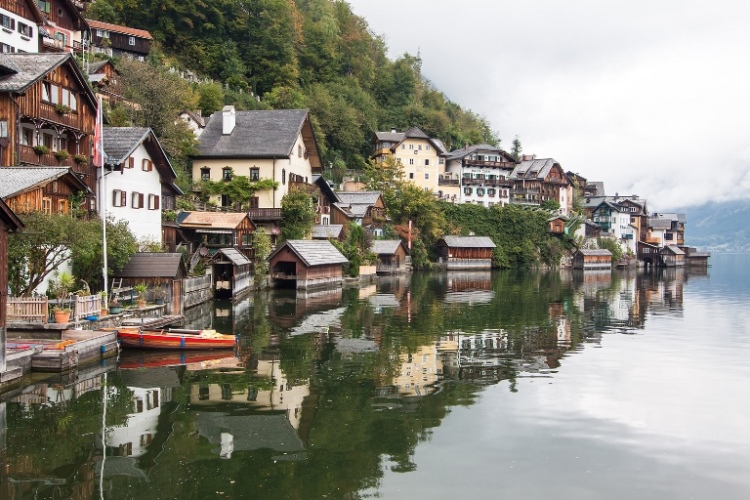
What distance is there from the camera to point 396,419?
2061 cm

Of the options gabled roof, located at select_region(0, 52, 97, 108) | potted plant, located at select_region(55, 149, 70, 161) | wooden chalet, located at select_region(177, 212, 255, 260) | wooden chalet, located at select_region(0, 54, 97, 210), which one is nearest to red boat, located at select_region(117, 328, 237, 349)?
wooden chalet, located at select_region(0, 54, 97, 210)

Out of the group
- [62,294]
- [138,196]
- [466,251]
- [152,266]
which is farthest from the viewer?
[466,251]

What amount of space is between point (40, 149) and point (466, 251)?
71.5 m

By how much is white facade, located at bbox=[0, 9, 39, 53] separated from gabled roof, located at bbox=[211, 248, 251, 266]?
21823 mm

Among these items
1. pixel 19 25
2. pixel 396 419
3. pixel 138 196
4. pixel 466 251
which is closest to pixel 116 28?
pixel 19 25

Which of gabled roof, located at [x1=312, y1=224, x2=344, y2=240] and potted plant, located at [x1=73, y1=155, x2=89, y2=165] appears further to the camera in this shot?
gabled roof, located at [x1=312, y1=224, x2=344, y2=240]

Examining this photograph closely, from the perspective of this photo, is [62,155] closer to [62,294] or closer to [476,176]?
[62,294]

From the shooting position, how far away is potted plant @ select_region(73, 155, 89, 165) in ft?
130

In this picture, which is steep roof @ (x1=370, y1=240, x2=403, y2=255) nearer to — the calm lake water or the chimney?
the chimney

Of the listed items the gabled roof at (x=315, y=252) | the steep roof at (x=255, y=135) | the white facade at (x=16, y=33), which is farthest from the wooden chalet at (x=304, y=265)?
the white facade at (x=16, y=33)

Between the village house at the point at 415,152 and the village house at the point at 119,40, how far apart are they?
38418mm

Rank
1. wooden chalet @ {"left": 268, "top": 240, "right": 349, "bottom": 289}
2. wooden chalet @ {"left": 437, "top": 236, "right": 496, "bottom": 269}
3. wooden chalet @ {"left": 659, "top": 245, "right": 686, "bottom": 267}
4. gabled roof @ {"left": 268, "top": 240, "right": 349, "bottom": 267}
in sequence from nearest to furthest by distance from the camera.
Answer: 1. wooden chalet @ {"left": 268, "top": 240, "right": 349, "bottom": 289}
2. gabled roof @ {"left": 268, "top": 240, "right": 349, "bottom": 267}
3. wooden chalet @ {"left": 437, "top": 236, "right": 496, "bottom": 269}
4. wooden chalet @ {"left": 659, "top": 245, "right": 686, "bottom": 267}

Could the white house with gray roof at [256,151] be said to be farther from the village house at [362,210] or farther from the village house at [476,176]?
the village house at [476,176]

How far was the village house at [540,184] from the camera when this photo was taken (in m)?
122
